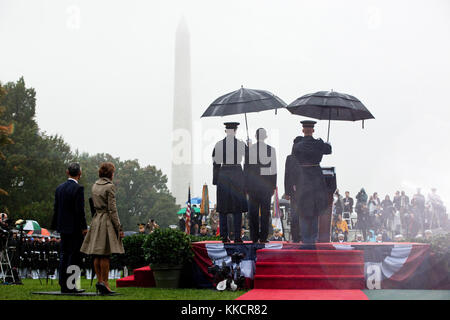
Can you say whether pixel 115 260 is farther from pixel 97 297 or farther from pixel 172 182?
pixel 172 182

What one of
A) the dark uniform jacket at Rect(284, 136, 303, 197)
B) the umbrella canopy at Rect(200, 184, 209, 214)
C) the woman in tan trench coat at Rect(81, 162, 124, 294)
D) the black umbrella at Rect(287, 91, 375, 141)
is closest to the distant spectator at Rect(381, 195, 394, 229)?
the umbrella canopy at Rect(200, 184, 209, 214)

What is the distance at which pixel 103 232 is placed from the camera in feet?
33.3

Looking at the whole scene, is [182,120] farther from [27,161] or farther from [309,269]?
[309,269]

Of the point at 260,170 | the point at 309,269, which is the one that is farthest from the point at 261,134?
Answer: the point at 309,269

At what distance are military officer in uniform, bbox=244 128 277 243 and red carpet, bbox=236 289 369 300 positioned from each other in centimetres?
224

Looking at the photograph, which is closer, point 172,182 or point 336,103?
point 336,103

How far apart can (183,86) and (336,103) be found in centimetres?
6258

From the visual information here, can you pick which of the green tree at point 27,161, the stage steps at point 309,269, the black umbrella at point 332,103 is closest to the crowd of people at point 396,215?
the black umbrella at point 332,103

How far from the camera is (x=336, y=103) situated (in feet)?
43.8
